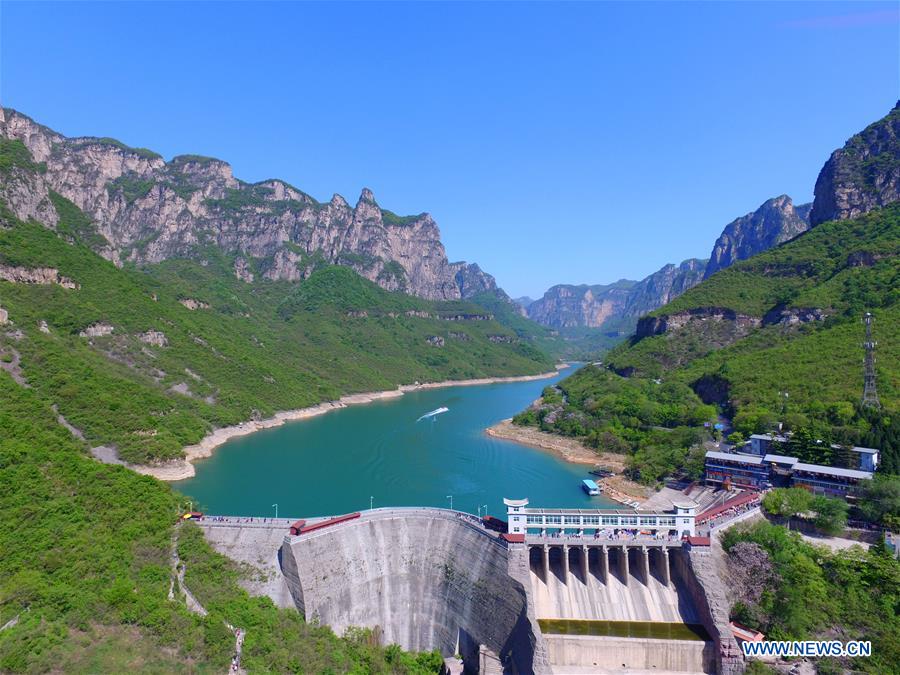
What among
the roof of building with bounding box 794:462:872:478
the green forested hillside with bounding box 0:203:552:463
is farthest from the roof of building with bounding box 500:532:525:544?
the green forested hillside with bounding box 0:203:552:463

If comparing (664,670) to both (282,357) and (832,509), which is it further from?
(282,357)

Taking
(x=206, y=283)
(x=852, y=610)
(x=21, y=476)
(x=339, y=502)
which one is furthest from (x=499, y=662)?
(x=206, y=283)

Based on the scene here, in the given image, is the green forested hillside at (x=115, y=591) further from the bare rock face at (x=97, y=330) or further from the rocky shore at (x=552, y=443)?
the bare rock face at (x=97, y=330)

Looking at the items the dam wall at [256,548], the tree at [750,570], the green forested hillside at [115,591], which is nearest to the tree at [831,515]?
the tree at [750,570]

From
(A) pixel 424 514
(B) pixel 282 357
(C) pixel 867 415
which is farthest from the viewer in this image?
(B) pixel 282 357

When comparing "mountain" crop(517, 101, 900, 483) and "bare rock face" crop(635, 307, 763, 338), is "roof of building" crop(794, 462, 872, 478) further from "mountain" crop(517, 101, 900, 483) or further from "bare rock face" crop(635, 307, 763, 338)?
"bare rock face" crop(635, 307, 763, 338)

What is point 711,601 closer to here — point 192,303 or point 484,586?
point 484,586
